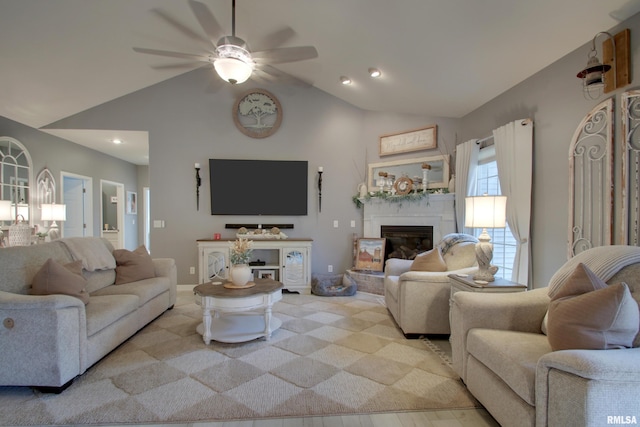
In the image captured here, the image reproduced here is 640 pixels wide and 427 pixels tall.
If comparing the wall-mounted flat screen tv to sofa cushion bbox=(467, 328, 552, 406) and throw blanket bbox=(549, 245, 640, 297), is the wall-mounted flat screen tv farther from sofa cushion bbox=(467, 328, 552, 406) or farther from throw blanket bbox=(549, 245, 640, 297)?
throw blanket bbox=(549, 245, 640, 297)

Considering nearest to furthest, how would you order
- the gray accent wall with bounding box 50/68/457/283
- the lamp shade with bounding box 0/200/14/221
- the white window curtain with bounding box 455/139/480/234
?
the lamp shade with bounding box 0/200/14/221 → the white window curtain with bounding box 455/139/480/234 → the gray accent wall with bounding box 50/68/457/283

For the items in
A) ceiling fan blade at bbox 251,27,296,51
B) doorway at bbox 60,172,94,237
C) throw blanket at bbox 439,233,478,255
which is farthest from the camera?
doorway at bbox 60,172,94,237

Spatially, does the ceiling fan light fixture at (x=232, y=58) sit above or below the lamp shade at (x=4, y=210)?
above

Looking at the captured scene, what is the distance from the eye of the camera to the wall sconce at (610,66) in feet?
6.91

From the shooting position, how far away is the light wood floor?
1720 millimetres

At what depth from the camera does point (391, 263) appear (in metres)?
3.74

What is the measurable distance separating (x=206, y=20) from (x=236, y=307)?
337 centimetres

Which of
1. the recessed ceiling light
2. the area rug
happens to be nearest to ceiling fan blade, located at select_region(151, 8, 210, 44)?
the recessed ceiling light

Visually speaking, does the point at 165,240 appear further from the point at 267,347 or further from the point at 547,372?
the point at 547,372

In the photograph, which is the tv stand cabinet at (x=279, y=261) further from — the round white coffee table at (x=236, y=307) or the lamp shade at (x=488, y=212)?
the lamp shade at (x=488, y=212)

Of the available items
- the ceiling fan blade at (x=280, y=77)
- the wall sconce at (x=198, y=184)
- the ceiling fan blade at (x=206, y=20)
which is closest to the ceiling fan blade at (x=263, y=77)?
the ceiling fan blade at (x=280, y=77)

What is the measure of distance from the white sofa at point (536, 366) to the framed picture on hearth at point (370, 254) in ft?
7.95

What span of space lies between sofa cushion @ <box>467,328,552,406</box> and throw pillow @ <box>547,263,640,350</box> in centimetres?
16

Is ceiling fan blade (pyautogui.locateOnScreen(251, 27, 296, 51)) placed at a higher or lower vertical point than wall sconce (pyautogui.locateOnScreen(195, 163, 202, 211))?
higher
